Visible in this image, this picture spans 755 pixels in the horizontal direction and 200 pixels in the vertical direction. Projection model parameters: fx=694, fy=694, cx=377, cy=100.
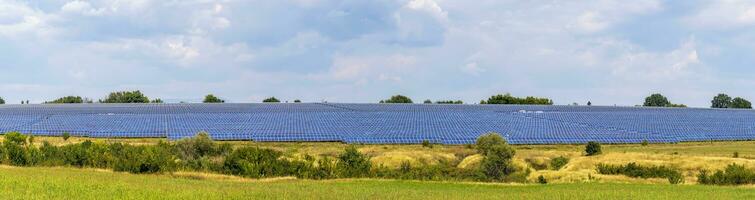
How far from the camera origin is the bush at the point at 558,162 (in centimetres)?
4918

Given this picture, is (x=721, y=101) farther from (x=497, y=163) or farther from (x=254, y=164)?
(x=254, y=164)

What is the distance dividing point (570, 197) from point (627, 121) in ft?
198

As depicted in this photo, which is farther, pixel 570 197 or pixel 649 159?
pixel 649 159

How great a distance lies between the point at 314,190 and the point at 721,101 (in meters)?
146

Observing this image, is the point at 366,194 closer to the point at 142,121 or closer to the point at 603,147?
the point at 603,147

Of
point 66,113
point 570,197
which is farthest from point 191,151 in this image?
point 66,113

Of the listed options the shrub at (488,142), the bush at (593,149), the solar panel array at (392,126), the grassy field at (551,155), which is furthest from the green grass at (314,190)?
the solar panel array at (392,126)

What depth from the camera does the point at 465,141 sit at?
194 feet

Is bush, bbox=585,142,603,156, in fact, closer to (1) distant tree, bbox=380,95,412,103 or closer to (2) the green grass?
(2) the green grass

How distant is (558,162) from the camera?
163ft

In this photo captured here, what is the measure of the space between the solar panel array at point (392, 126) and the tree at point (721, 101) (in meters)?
67.5

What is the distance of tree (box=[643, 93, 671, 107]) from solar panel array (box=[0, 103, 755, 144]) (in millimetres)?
62885

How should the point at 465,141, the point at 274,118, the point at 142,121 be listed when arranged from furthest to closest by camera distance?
the point at 274,118, the point at 142,121, the point at 465,141

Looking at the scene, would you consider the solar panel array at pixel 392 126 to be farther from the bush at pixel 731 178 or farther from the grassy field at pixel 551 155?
the bush at pixel 731 178
